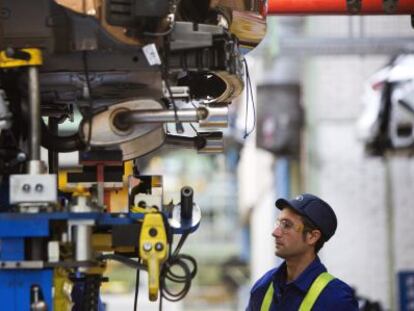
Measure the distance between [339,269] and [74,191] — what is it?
8154mm

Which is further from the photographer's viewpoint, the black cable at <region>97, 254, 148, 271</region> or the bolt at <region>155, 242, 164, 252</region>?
the black cable at <region>97, 254, 148, 271</region>

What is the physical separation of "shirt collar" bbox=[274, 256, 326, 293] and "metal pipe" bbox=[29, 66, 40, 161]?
4.98 ft

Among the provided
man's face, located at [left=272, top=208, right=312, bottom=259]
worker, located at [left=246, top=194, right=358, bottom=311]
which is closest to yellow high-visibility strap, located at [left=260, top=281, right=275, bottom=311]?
worker, located at [left=246, top=194, right=358, bottom=311]

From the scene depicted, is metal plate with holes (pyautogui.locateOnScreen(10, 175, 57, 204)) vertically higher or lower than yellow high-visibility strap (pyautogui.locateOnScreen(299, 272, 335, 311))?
higher

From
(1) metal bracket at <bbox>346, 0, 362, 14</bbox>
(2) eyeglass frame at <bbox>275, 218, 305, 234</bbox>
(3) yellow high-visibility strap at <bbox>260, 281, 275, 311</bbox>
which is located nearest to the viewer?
(3) yellow high-visibility strap at <bbox>260, 281, 275, 311</bbox>

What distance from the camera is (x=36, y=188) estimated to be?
3.90 m

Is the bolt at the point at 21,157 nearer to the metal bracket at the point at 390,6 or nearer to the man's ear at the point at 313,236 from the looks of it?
the man's ear at the point at 313,236

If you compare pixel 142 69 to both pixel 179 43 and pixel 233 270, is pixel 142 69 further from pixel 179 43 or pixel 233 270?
pixel 233 270

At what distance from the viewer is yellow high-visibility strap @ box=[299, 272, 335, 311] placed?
4.83 metres

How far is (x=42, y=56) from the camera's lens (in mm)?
4164

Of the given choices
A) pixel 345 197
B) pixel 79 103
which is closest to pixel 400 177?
pixel 345 197

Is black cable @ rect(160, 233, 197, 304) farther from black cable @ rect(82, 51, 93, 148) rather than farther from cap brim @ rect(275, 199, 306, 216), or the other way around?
cap brim @ rect(275, 199, 306, 216)

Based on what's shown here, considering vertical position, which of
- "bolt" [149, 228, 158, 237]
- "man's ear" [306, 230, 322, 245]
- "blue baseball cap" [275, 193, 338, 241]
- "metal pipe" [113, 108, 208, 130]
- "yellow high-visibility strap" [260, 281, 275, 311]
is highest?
"metal pipe" [113, 108, 208, 130]

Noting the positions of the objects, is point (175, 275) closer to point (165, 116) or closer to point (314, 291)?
point (165, 116)
